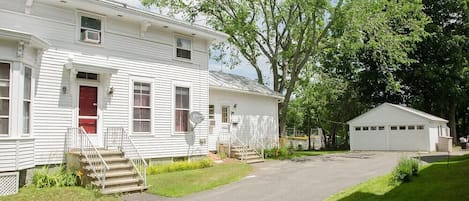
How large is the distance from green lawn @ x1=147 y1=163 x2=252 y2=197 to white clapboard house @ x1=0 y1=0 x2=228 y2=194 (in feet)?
2.04

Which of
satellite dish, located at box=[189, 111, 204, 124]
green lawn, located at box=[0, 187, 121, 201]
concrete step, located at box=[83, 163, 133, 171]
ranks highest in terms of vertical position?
satellite dish, located at box=[189, 111, 204, 124]

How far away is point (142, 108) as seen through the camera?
13539 mm

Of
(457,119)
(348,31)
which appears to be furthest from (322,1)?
(457,119)

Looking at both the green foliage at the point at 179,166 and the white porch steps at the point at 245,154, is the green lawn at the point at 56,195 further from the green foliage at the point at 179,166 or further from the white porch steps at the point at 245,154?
the white porch steps at the point at 245,154

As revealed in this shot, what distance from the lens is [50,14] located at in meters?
11.4

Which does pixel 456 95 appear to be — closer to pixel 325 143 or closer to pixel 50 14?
pixel 325 143

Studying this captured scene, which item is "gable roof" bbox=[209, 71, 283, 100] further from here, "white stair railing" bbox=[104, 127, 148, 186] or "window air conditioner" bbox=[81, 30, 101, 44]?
"window air conditioner" bbox=[81, 30, 101, 44]

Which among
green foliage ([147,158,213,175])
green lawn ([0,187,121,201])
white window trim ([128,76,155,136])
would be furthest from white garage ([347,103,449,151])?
green lawn ([0,187,121,201])

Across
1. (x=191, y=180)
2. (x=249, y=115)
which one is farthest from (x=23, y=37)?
(x=249, y=115)

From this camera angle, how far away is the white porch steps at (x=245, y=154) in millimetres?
17438

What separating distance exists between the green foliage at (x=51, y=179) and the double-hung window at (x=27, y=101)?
1243 millimetres

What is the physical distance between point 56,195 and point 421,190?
8.23 meters

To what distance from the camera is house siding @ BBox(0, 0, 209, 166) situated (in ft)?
36.2

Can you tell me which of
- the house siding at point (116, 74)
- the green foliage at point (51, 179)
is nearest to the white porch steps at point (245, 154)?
the house siding at point (116, 74)
